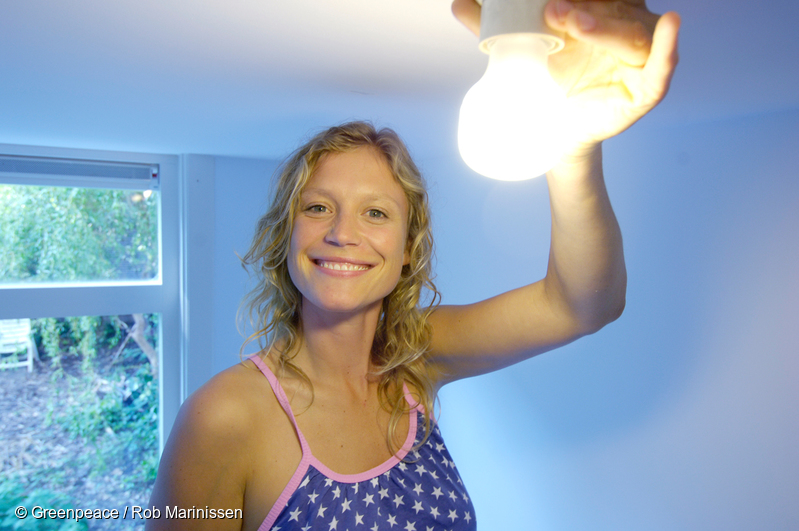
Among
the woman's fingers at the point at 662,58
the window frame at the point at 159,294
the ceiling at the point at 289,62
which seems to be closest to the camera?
the woman's fingers at the point at 662,58

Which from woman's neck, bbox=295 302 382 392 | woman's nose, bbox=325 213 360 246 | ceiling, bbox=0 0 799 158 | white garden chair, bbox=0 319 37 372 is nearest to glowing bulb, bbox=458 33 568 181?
ceiling, bbox=0 0 799 158

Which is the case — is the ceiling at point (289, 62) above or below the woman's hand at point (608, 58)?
above

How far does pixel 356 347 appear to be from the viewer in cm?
114

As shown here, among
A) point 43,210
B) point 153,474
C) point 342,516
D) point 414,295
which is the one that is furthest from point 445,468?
point 43,210

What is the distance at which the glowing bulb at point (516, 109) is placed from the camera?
45 centimetres

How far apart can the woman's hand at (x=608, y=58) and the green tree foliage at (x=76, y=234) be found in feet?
6.29

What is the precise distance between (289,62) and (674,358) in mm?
1153

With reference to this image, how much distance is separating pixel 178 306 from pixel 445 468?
1.43m

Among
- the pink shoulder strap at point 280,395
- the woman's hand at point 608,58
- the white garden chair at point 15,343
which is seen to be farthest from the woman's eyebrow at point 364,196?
the white garden chair at point 15,343

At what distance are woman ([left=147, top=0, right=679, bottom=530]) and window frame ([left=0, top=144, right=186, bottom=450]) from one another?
1.03m

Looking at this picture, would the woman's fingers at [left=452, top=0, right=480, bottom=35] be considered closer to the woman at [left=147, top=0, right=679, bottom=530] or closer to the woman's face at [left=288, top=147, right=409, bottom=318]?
the woman at [left=147, top=0, right=679, bottom=530]

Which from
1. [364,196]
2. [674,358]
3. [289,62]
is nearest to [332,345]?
[364,196]

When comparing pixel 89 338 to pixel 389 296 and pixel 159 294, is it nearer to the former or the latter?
pixel 159 294

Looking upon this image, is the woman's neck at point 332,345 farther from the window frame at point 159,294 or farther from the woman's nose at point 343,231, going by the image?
the window frame at point 159,294
